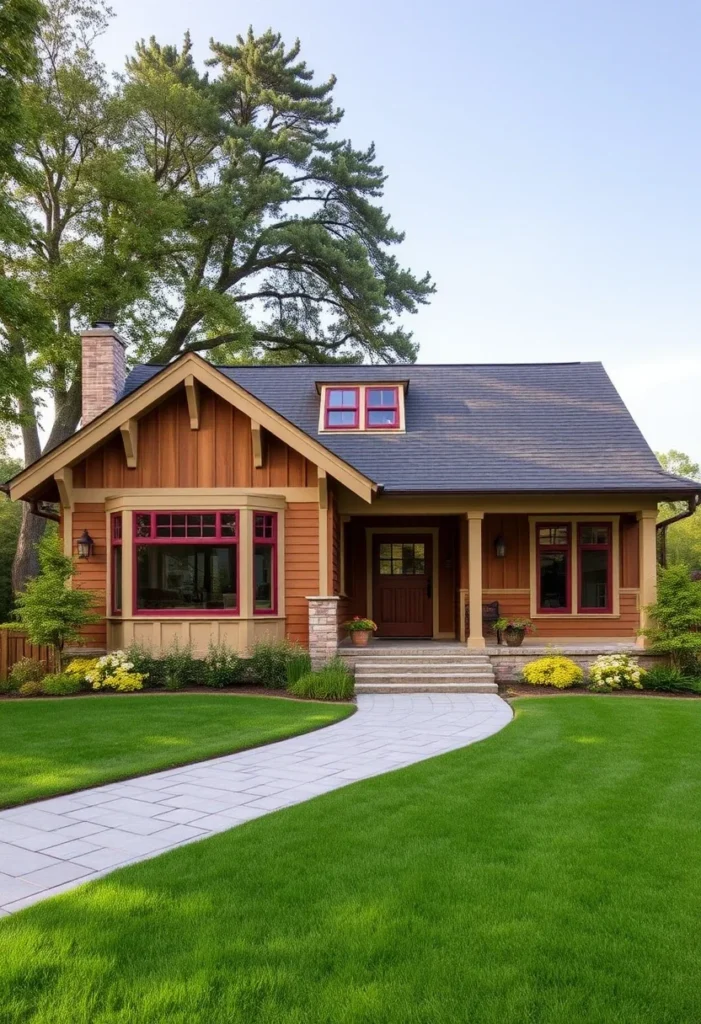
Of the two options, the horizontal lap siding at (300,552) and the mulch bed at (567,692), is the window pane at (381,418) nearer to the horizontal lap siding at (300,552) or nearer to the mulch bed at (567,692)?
the horizontal lap siding at (300,552)

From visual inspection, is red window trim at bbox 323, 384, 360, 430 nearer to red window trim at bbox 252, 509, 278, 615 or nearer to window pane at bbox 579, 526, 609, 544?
red window trim at bbox 252, 509, 278, 615

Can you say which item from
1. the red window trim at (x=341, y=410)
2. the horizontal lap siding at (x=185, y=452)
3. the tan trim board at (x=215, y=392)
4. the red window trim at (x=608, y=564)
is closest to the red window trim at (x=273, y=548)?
the horizontal lap siding at (x=185, y=452)

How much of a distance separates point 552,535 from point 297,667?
19.2 feet

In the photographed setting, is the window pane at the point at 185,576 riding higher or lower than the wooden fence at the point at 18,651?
higher

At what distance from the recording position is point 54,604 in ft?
36.2

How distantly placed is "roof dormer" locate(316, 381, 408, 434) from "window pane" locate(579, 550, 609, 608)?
4.45 metres

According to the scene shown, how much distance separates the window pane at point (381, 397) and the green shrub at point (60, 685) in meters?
7.82

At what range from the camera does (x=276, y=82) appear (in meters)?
26.2

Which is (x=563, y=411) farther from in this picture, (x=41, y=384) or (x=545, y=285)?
(x=41, y=384)

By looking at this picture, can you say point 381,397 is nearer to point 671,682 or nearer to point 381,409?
point 381,409

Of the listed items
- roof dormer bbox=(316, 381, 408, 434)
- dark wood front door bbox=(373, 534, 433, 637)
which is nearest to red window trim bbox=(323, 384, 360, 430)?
roof dormer bbox=(316, 381, 408, 434)

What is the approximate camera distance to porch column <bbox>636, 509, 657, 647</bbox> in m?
12.2

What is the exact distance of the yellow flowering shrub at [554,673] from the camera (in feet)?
36.9

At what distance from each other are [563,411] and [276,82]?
62.8ft
